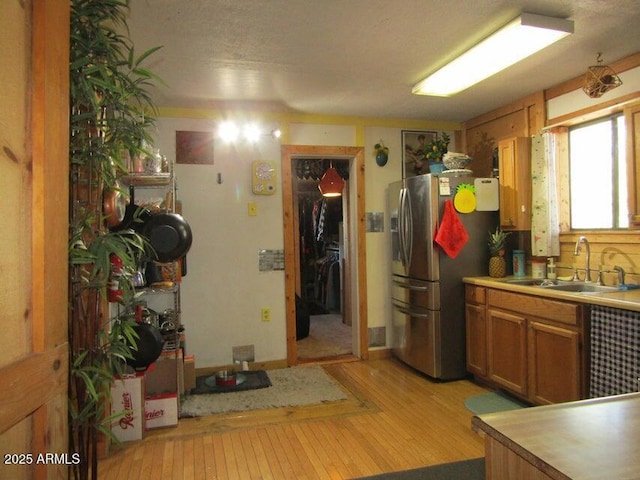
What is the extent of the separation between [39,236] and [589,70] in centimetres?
332

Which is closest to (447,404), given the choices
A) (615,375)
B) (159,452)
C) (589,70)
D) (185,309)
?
(615,375)

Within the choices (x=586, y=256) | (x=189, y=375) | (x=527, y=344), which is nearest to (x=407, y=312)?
(x=527, y=344)

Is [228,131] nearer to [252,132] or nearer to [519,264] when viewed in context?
[252,132]

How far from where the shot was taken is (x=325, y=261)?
6.78m

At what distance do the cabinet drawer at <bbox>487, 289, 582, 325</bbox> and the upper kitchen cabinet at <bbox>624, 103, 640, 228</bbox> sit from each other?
2.33 feet

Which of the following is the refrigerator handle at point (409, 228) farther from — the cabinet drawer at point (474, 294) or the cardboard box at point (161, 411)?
the cardboard box at point (161, 411)

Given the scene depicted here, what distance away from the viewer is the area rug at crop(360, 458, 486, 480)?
2148 mm

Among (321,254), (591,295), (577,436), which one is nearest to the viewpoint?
(577,436)

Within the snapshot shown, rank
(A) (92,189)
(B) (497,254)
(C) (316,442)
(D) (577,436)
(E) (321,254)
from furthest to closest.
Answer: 1. (E) (321,254)
2. (B) (497,254)
3. (C) (316,442)
4. (A) (92,189)
5. (D) (577,436)

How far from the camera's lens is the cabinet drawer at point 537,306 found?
2.52 metres

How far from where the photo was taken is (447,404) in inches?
122

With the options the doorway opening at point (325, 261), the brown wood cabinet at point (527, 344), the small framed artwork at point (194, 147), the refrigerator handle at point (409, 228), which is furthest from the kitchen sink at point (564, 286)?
the small framed artwork at point (194, 147)

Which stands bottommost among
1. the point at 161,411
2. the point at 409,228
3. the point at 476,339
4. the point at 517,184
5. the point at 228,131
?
the point at 161,411

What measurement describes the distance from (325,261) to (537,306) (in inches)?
167
